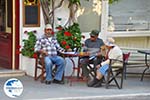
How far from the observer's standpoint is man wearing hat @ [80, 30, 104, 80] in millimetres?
10672

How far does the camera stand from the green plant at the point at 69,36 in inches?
449

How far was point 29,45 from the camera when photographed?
11.5 meters

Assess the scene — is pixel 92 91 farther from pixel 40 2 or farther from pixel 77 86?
pixel 40 2

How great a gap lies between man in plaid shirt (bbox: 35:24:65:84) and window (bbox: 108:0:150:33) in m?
2.81

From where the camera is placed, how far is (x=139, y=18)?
13773 millimetres

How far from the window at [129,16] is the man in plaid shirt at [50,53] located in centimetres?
281

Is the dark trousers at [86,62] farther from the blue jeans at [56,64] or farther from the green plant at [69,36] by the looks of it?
the green plant at [69,36]

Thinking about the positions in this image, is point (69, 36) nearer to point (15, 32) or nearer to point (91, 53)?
point (91, 53)

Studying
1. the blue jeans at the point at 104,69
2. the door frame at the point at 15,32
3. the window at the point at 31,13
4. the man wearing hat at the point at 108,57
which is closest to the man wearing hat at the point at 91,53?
the man wearing hat at the point at 108,57

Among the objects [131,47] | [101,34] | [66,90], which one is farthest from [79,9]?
[66,90]

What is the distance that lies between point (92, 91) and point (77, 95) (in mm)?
646

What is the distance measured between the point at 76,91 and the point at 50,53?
4.24 ft

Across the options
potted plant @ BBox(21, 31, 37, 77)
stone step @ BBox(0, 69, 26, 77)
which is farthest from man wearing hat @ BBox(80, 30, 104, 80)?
stone step @ BBox(0, 69, 26, 77)

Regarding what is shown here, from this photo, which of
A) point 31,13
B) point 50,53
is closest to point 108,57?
point 50,53
